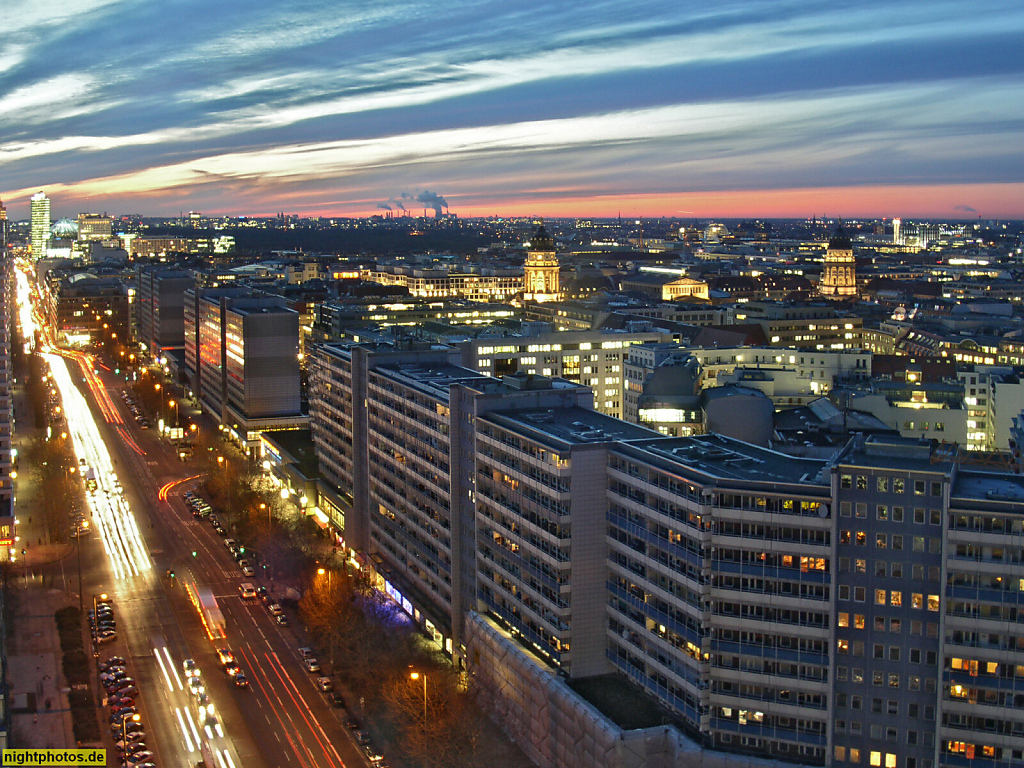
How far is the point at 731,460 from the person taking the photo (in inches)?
2271

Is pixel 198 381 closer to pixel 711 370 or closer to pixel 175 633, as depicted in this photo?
pixel 711 370

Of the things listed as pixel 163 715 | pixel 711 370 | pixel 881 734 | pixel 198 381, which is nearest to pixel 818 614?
pixel 881 734

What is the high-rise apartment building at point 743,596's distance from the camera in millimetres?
49094

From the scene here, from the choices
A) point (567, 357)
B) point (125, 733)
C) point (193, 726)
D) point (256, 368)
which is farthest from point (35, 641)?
point (567, 357)

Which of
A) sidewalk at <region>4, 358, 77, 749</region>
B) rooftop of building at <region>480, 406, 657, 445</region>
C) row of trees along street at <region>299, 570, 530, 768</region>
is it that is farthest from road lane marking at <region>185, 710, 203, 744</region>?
rooftop of building at <region>480, 406, 657, 445</region>

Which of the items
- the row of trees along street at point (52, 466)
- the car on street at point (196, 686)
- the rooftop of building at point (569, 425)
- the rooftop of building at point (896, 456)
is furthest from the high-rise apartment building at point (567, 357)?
the rooftop of building at point (896, 456)

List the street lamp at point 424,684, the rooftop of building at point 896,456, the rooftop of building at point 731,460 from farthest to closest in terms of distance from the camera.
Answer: the street lamp at point 424,684 < the rooftop of building at point 731,460 < the rooftop of building at point 896,456

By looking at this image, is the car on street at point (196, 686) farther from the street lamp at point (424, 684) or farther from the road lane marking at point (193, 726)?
the street lamp at point (424, 684)

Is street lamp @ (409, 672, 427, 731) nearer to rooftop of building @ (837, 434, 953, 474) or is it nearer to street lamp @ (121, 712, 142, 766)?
street lamp @ (121, 712, 142, 766)

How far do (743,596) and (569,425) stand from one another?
55.7ft

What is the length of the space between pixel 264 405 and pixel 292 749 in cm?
7768

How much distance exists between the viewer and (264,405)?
5300 inches

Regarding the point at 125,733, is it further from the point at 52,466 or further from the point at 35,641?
the point at 52,466

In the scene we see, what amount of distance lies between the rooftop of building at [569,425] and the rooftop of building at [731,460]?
263 centimetres
